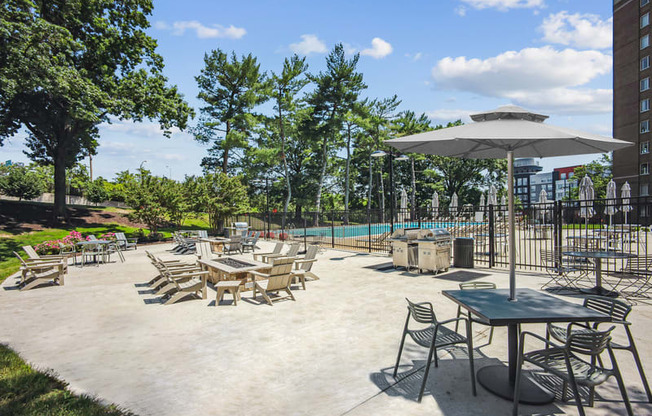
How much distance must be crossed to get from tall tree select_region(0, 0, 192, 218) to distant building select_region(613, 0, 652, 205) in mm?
47493

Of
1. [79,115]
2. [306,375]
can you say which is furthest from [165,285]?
[79,115]

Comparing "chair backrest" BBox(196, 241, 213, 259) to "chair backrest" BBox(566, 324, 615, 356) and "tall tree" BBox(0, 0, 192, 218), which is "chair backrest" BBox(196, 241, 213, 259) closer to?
"chair backrest" BBox(566, 324, 615, 356)

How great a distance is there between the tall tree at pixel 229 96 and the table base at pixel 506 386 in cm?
3418

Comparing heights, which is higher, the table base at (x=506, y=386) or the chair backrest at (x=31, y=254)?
the chair backrest at (x=31, y=254)

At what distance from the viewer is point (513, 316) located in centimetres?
334

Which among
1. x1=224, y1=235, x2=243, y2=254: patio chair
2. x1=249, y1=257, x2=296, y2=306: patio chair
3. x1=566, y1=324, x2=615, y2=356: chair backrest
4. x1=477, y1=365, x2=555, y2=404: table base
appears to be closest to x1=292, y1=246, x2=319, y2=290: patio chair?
x1=249, y1=257, x2=296, y2=306: patio chair

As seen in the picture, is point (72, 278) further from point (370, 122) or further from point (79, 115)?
point (370, 122)

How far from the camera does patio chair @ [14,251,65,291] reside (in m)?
9.45

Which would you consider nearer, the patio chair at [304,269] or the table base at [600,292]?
the table base at [600,292]

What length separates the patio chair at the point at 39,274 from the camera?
9445 mm

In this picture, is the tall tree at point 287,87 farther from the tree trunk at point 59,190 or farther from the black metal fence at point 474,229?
the tree trunk at point 59,190

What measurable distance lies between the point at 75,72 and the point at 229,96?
20.7 m

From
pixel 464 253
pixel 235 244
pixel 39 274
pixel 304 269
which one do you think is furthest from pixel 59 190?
pixel 464 253

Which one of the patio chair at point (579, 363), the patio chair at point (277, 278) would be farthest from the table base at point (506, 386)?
the patio chair at point (277, 278)
